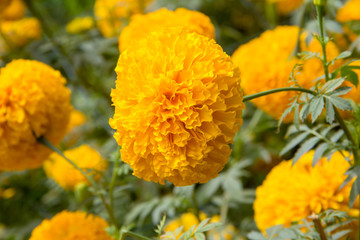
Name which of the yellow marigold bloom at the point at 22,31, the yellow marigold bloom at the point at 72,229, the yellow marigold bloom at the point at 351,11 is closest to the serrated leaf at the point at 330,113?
the yellow marigold bloom at the point at 72,229

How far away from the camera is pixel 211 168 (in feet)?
3.02

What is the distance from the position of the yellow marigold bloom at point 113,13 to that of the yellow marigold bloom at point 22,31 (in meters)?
0.41

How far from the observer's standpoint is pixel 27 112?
1.42 metres

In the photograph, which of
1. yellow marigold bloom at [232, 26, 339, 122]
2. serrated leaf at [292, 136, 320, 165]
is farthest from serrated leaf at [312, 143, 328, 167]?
yellow marigold bloom at [232, 26, 339, 122]

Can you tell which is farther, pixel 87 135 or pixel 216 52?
pixel 87 135

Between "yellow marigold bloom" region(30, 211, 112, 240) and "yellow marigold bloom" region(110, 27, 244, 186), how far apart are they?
462 mm

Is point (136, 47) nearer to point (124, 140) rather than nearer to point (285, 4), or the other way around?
point (124, 140)

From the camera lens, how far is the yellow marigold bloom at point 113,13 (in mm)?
2102

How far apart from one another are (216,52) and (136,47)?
18 cm

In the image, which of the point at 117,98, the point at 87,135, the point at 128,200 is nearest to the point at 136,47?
the point at 117,98

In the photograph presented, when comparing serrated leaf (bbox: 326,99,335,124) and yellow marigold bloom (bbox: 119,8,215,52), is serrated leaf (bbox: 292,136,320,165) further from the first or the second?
yellow marigold bloom (bbox: 119,8,215,52)

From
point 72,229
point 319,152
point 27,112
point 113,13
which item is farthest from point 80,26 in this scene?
point 319,152

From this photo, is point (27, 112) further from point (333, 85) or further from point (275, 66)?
point (333, 85)

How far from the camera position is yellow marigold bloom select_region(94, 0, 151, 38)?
2102 millimetres
